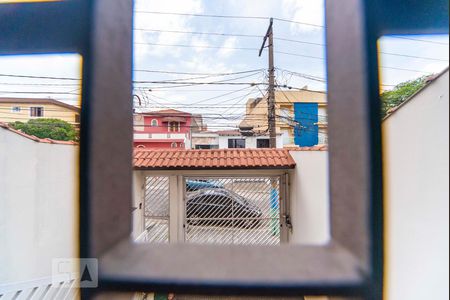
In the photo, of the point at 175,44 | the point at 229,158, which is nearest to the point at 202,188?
the point at 229,158

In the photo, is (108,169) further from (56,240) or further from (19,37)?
(56,240)

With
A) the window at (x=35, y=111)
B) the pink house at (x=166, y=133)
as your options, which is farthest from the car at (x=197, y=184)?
the pink house at (x=166, y=133)

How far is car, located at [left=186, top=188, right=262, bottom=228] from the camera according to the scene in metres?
3.27

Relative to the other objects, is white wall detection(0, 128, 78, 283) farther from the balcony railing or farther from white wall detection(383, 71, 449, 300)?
white wall detection(383, 71, 449, 300)

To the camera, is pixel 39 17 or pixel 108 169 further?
pixel 39 17

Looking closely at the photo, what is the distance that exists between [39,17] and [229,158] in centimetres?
274

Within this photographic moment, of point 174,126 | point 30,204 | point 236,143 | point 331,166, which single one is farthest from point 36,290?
point 236,143

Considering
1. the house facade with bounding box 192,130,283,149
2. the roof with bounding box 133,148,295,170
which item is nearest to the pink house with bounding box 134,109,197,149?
the house facade with bounding box 192,130,283,149

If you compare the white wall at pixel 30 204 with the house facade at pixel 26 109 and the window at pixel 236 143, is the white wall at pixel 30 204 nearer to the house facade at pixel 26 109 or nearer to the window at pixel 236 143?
the house facade at pixel 26 109

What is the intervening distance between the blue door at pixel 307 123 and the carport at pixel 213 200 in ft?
5.70

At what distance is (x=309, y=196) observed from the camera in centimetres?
228

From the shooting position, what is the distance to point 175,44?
3.38 m

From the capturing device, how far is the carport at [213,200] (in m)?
3.15

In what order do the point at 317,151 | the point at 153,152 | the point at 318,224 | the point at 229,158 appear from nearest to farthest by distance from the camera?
the point at 318,224 → the point at 317,151 → the point at 229,158 → the point at 153,152
